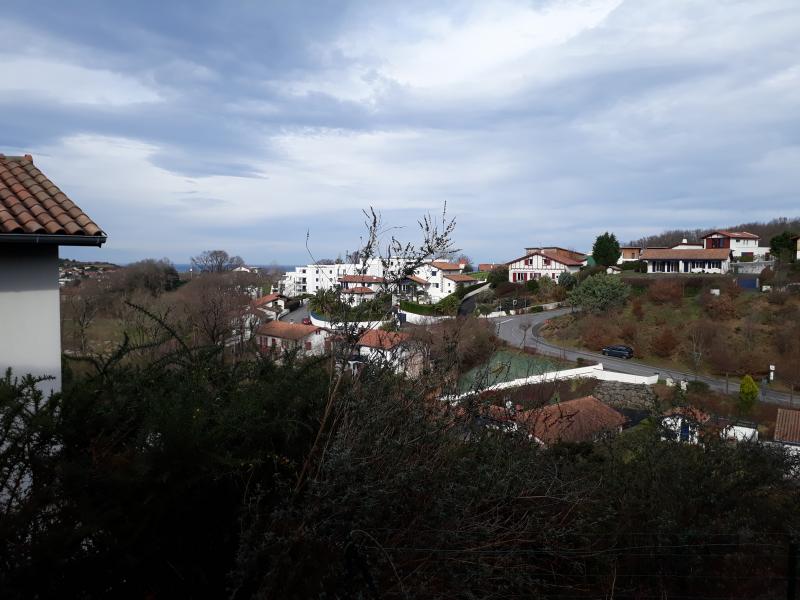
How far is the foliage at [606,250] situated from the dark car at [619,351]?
69.9 feet

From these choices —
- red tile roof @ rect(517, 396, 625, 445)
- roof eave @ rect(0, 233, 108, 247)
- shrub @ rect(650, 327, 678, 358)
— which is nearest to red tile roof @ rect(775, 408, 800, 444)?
red tile roof @ rect(517, 396, 625, 445)

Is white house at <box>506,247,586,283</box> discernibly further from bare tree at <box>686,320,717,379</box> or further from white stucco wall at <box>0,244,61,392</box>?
white stucco wall at <box>0,244,61,392</box>

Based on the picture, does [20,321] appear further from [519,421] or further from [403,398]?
[519,421]

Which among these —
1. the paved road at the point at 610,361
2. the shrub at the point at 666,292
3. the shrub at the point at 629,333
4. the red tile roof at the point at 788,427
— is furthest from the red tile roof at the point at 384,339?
the shrub at the point at 666,292

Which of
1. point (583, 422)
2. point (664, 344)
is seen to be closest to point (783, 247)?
point (664, 344)

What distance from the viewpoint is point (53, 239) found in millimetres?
4902

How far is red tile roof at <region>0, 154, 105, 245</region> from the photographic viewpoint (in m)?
4.89

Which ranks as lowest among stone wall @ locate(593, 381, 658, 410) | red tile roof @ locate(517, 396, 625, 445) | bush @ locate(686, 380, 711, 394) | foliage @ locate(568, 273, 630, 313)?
stone wall @ locate(593, 381, 658, 410)

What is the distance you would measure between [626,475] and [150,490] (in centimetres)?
444

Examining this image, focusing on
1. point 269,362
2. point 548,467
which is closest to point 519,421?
point 548,467

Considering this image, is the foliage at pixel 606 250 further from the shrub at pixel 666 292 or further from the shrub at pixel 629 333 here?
the shrub at pixel 629 333

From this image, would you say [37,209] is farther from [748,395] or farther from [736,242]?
[736,242]

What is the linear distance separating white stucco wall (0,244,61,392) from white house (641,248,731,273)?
166 ft

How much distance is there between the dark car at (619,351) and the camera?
3170 centimetres
